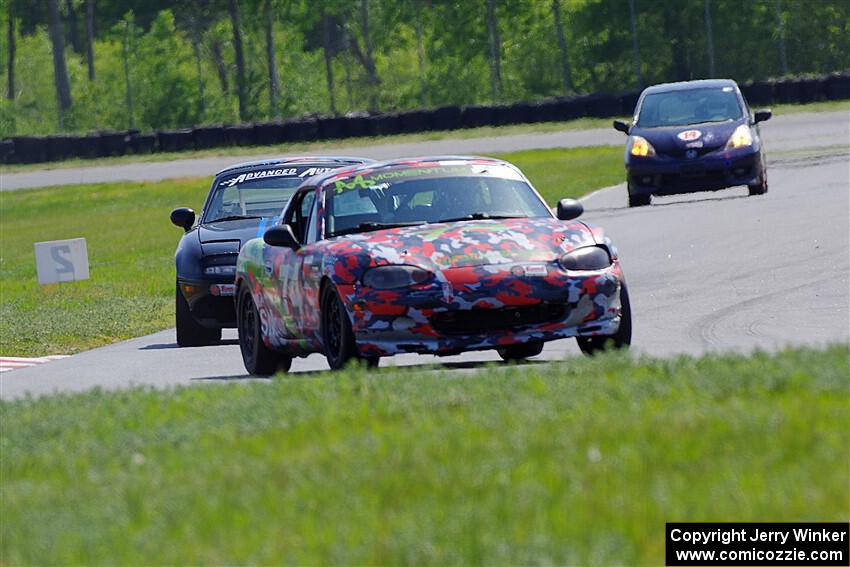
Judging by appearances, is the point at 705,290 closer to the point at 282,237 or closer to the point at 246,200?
the point at 246,200

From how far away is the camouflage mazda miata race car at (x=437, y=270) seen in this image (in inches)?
397

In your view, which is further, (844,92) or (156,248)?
(844,92)

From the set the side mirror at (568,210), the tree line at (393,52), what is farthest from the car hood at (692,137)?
the tree line at (393,52)

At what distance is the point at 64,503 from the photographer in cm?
605

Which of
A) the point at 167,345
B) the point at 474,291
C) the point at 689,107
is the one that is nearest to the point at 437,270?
the point at 474,291

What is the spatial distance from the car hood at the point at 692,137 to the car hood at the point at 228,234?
30.9ft

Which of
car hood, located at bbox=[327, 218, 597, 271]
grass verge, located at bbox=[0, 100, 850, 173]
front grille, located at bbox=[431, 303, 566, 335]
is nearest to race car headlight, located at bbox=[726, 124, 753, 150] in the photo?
car hood, located at bbox=[327, 218, 597, 271]

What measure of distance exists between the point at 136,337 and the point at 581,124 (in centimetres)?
3618

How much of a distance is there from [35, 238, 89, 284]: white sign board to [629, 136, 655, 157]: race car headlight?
778 cm

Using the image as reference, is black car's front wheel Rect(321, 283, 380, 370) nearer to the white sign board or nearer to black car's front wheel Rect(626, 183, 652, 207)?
the white sign board

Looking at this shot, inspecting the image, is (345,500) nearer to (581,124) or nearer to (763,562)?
(763,562)

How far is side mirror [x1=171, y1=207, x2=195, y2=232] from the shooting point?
15.7 metres

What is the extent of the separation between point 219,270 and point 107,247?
707 inches

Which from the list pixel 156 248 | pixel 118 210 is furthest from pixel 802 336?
pixel 118 210
